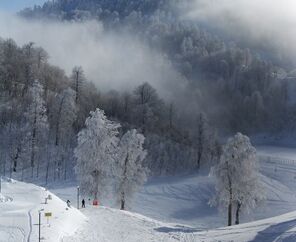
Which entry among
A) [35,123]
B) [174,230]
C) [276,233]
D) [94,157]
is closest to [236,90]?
[35,123]

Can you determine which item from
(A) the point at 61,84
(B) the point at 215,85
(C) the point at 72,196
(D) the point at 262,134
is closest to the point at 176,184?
(C) the point at 72,196

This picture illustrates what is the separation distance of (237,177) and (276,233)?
15.5 meters

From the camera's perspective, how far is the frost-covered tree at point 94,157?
57062 mm

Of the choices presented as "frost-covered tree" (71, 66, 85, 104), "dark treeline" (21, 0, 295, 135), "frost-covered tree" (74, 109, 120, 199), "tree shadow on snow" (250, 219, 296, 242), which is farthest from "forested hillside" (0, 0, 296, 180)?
"tree shadow on snow" (250, 219, 296, 242)

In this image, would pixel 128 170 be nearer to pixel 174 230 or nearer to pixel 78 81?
pixel 174 230

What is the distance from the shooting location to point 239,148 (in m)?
56.5

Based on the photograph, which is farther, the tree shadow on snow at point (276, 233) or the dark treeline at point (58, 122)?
the dark treeline at point (58, 122)

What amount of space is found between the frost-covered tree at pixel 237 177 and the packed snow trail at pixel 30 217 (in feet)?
62.8

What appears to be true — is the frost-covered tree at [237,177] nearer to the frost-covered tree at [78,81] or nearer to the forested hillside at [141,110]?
the forested hillside at [141,110]

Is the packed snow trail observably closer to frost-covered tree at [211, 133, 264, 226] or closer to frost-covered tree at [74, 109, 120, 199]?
frost-covered tree at [74, 109, 120, 199]

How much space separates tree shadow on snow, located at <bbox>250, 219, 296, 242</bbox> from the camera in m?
37.9

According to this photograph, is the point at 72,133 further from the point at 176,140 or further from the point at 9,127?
the point at 176,140

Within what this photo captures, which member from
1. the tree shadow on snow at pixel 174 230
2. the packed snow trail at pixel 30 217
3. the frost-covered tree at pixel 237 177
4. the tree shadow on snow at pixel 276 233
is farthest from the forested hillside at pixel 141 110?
the tree shadow on snow at pixel 276 233

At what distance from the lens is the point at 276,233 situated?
40062 mm
